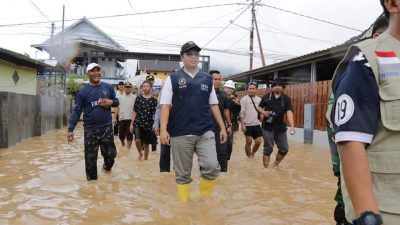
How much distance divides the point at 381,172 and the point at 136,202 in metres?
4.28

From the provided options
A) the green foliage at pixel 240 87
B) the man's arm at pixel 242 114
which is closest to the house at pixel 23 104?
the man's arm at pixel 242 114

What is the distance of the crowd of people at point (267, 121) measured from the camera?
154cm

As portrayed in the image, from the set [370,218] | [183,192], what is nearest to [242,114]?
[183,192]

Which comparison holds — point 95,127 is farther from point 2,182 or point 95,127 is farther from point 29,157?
point 29,157

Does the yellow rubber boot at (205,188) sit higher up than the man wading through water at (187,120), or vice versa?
the man wading through water at (187,120)

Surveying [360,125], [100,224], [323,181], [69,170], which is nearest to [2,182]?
Result: [69,170]

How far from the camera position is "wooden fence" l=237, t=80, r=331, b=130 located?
13.4 m

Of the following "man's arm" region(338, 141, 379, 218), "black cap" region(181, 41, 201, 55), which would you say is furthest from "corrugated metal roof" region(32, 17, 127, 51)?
"man's arm" region(338, 141, 379, 218)

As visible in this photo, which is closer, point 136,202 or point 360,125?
point 360,125

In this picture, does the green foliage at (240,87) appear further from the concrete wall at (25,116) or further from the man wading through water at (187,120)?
the man wading through water at (187,120)

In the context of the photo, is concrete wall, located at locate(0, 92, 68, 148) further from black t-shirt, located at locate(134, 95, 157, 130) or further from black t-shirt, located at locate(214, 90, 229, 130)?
black t-shirt, located at locate(214, 90, 229, 130)

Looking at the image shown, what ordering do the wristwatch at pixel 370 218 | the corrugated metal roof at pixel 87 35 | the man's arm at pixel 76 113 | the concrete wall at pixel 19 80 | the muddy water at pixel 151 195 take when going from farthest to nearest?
the corrugated metal roof at pixel 87 35 → the concrete wall at pixel 19 80 → the man's arm at pixel 76 113 → the muddy water at pixel 151 195 → the wristwatch at pixel 370 218

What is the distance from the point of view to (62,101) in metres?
20.5

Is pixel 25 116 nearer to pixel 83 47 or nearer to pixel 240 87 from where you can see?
pixel 240 87
